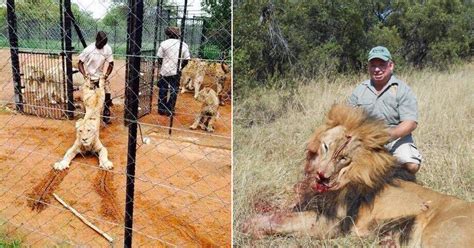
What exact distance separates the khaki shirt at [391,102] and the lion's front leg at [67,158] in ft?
10.6

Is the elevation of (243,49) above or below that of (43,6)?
below

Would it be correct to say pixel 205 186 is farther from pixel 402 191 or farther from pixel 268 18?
pixel 402 191

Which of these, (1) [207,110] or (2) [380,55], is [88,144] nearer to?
(1) [207,110]

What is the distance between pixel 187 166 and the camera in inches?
211

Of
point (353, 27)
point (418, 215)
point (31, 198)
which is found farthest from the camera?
point (353, 27)

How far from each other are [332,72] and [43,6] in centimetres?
750

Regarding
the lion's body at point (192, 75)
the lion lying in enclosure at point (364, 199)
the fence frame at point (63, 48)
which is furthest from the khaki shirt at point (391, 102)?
the lion's body at point (192, 75)

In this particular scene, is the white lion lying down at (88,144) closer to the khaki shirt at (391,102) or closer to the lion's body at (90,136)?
the lion's body at (90,136)

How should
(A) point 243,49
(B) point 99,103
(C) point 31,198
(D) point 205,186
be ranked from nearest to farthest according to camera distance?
(C) point 31,198 → (D) point 205,186 → (A) point 243,49 → (B) point 99,103

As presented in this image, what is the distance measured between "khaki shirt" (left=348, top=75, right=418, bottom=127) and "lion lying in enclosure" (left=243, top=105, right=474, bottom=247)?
39 centimetres

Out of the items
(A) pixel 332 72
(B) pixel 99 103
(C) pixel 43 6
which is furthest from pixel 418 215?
(C) pixel 43 6

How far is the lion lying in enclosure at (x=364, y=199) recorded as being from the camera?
2355 mm

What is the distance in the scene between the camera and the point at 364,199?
260 cm

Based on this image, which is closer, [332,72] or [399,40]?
[332,72]
